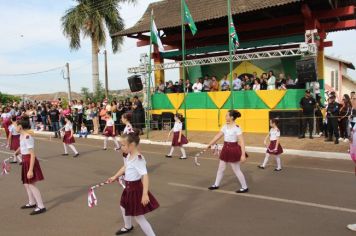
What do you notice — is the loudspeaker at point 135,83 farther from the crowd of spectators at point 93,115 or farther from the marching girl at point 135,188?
the marching girl at point 135,188

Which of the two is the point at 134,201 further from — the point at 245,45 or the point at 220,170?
the point at 245,45

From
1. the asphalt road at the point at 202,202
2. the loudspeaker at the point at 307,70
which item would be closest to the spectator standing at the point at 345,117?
the loudspeaker at the point at 307,70

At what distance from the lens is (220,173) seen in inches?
332

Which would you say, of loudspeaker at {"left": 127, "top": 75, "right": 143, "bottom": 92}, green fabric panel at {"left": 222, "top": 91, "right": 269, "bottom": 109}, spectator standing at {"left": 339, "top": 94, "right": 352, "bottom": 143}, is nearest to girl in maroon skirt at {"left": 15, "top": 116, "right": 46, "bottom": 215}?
spectator standing at {"left": 339, "top": 94, "right": 352, "bottom": 143}

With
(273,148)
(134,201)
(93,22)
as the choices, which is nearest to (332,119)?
(273,148)

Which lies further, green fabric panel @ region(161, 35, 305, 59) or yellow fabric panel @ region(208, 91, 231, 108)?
green fabric panel @ region(161, 35, 305, 59)

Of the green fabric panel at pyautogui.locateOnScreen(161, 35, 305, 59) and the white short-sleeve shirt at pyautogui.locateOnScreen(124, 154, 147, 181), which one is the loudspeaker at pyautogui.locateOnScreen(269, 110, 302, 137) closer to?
the green fabric panel at pyautogui.locateOnScreen(161, 35, 305, 59)

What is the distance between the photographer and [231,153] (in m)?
8.14

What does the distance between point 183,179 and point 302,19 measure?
12782 millimetres

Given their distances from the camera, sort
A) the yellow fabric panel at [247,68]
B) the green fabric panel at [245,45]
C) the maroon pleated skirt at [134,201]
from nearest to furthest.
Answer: the maroon pleated skirt at [134,201] < the green fabric panel at [245,45] < the yellow fabric panel at [247,68]

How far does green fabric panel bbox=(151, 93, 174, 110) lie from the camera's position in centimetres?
2173

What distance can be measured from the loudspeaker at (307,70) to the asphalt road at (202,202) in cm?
488

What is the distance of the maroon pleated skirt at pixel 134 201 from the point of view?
5.21 m

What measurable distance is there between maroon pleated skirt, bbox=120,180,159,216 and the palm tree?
92.6ft
